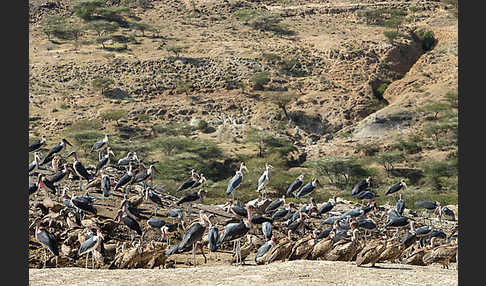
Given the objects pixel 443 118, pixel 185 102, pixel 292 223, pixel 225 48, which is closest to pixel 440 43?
pixel 443 118

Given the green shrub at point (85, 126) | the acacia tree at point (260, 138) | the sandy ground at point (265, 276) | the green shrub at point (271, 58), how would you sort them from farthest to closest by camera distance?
the green shrub at point (271, 58) → the green shrub at point (85, 126) → the acacia tree at point (260, 138) → the sandy ground at point (265, 276)

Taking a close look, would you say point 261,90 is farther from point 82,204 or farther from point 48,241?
point 48,241

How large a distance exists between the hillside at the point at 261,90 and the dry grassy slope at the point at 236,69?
0.63 ft

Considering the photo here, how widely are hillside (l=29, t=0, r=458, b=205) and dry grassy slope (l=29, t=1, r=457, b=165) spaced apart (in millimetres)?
192

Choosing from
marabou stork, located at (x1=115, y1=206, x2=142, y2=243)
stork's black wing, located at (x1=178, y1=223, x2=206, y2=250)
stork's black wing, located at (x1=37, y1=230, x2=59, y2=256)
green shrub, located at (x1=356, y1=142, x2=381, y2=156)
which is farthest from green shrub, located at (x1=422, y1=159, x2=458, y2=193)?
stork's black wing, located at (x1=37, y1=230, x2=59, y2=256)

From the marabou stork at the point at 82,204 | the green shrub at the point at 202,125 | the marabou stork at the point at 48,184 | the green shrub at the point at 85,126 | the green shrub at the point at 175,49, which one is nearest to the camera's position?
the marabou stork at the point at 82,204

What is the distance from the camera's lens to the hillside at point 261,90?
52250 millimetres

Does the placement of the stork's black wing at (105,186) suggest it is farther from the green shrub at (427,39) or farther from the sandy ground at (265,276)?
the green shrub at (427,39)

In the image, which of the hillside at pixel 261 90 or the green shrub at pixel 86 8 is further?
the green shrub at pixel 86 8

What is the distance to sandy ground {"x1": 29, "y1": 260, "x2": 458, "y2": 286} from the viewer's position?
13.1m

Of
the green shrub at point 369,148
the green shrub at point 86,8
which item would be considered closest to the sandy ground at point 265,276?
the green shrub at point 369,148

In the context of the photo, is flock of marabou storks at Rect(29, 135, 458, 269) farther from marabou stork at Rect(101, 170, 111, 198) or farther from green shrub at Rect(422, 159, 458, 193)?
green shrub at Rect(422, 159, 458, 193)

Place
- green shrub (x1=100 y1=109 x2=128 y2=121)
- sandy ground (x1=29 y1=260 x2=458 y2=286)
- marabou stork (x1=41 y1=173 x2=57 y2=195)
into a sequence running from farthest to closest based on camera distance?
1. green shrub (x1=100 y1=109 x2=128 y2=121)
2. marabou stork (x1=41 y1=173 x2=57 y2=195)
3. sandy ground (x1=29 y1=260 x2=458 y2=286)

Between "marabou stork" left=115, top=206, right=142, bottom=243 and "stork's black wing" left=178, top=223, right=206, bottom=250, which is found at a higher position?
"stork's black wing" left=178, top=223, right=206, bottom=250
